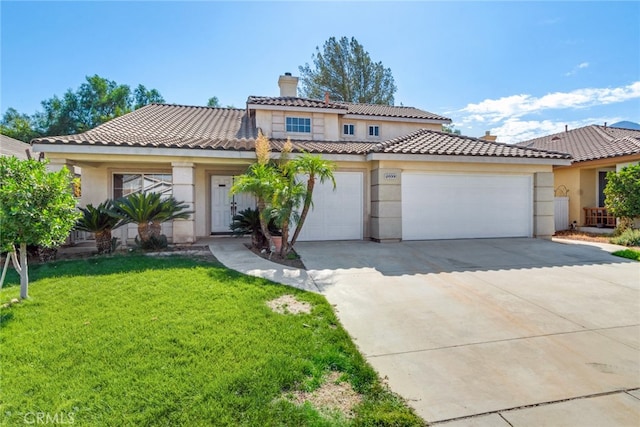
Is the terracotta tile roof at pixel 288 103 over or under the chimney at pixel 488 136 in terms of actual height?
over

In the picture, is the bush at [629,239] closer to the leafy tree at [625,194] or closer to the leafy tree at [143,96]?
the leafy tree at [625,194]

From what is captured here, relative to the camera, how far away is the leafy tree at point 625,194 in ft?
39.0

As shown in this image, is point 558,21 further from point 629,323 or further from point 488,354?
point 488,354

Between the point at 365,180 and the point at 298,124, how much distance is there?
516 centimetres

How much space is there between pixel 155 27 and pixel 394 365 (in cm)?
1239

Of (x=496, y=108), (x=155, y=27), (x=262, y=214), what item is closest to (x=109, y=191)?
(x=155, y=27)

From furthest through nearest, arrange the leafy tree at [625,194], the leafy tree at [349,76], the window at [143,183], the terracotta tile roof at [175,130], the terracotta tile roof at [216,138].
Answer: the leafy tree at [349,76], the window at [143,183], the leafy tree at [625,194], the terracotta tile roof at [216,138], the terracotta tile roof at [175,130]

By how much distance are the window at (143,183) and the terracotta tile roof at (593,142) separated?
19.2 meters

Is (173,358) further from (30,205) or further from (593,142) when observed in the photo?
(593,142)

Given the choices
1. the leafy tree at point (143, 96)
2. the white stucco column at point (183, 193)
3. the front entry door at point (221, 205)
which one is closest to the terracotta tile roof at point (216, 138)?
the white stucco column at point (183, 193)

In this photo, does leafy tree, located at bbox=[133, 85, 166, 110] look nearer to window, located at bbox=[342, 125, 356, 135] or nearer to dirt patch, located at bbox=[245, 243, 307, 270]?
window, located at bbox=[342, 125, 356, 135]

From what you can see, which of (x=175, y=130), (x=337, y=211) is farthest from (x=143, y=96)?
(x=337, y=211)

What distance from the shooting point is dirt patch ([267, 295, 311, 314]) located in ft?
16.1

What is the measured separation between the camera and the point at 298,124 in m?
14.9
